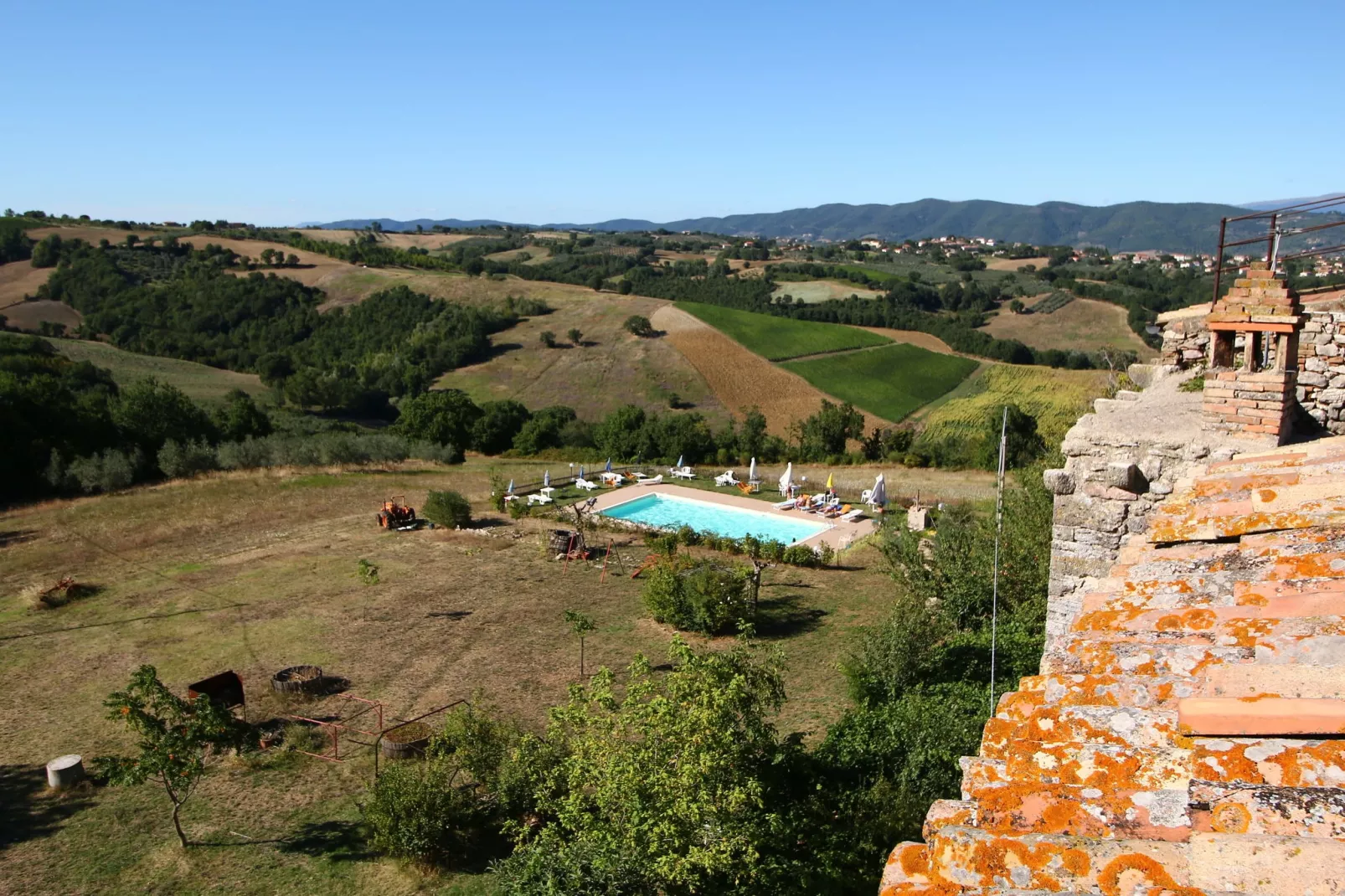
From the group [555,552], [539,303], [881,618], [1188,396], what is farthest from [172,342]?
[1188,396]

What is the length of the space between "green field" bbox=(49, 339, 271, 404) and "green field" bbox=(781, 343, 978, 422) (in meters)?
39.1

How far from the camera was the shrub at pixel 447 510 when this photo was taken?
25125mm

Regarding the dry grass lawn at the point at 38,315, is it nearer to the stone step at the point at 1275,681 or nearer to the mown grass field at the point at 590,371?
the mown grass field at the point at 590,371

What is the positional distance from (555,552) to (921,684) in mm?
12792

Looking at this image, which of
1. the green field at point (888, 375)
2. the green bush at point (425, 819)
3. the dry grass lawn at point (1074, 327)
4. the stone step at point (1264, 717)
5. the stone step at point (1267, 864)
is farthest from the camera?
the dry grass lawn at point (1074, 327)

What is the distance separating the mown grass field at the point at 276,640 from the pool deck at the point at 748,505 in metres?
1.93

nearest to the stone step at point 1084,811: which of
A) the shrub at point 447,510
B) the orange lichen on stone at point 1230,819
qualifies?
the orange lichen on stone at point 1230,819

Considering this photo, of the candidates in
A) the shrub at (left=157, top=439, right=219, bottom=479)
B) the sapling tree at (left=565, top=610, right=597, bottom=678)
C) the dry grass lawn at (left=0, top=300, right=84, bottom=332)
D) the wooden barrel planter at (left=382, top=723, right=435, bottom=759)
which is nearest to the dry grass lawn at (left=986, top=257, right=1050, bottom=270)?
the dry grass lawn at (left=0, top=300, right=84, bottom=332)

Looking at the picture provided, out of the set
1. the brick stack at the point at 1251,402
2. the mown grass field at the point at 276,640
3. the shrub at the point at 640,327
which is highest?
the brick stack at the point at 1251,402

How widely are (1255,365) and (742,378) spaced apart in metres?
56.2

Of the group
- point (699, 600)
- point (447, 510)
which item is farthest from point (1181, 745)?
point (447, 510)

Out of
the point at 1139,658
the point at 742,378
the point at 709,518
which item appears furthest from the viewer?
the point at 742,378

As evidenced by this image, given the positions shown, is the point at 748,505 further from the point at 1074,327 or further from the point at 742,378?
the point at 1074,327

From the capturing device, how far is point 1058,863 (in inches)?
96.3
